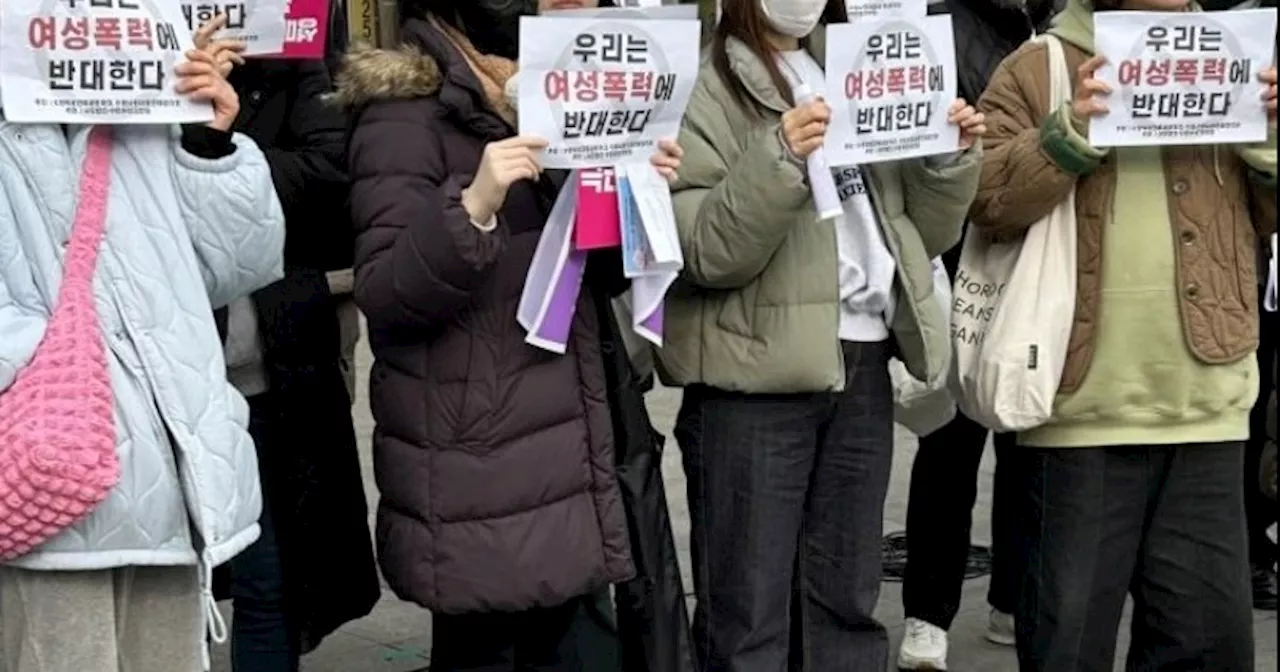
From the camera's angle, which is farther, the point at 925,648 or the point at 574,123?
the point at 925,648

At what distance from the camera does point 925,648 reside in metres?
5.27

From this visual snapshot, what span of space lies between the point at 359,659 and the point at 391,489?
156cm

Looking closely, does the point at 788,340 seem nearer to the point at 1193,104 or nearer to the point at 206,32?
the point at 1193,104

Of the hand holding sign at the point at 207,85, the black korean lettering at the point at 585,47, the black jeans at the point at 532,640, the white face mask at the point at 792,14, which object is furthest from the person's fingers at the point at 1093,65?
the hand holding sign at the point at 207,85

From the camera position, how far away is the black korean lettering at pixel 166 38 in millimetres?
3406

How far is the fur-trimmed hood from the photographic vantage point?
12.5 ft

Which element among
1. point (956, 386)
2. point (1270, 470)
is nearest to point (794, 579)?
point (956, 386)

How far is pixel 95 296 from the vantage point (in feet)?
10.9

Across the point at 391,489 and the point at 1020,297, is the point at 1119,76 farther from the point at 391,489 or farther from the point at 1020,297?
the point at 391,489

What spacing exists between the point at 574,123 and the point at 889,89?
A: 0.71 meters

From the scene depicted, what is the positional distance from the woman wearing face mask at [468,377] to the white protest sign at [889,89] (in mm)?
378

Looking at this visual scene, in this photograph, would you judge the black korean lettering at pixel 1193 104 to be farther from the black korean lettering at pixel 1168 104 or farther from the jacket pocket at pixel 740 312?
the jacket pocket at pixel 740 312

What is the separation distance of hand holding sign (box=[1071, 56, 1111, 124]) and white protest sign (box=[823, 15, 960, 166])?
0.81 ft

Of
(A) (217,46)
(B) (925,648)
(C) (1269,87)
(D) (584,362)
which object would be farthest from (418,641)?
(C) (1269,87)
